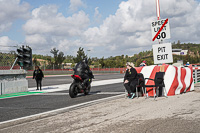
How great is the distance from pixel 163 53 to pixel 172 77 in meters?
1.19

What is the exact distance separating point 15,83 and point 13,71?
77 centimetres

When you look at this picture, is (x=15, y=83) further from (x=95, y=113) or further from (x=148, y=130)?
(x=148, y=130)

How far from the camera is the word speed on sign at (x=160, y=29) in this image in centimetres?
972

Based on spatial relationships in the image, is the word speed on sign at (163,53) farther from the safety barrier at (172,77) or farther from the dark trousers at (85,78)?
the dark trousers at (85,78)

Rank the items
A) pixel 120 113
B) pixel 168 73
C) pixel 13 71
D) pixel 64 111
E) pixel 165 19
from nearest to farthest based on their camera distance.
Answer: pixel 120 113
pixel 64 111
pixel 168 73
pixel 165 19
pixel 13 71

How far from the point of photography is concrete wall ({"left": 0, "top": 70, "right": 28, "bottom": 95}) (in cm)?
1292

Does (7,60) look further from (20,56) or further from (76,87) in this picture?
(76,87)

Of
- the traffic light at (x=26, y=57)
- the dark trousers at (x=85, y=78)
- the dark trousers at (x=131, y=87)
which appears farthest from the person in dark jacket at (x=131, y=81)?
the traffic light at (x=26, y=57)

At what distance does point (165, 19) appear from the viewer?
9742 millimetres

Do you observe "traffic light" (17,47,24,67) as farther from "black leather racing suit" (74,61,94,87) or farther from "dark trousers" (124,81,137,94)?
"dark trousers" (124,81,137,94)

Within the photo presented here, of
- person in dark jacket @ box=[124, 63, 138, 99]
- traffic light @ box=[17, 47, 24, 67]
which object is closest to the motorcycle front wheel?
person in dark jacket @ box=[124, 63, 138, 99]

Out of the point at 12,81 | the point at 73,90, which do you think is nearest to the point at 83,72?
the point at 73,90

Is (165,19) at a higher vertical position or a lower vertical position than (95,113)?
higher

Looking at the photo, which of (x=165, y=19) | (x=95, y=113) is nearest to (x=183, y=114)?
(x=95, y=113)
